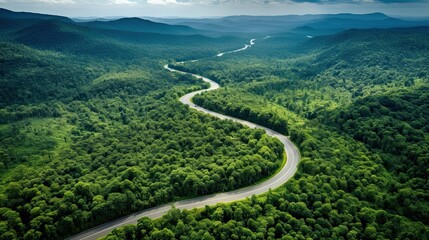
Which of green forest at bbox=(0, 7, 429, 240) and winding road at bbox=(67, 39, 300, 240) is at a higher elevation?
green forest at bbox=(0, 7, 429, 240)

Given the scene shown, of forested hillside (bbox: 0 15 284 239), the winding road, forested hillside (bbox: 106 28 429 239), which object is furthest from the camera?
forested hillside (bbox: 0 15 284 239)

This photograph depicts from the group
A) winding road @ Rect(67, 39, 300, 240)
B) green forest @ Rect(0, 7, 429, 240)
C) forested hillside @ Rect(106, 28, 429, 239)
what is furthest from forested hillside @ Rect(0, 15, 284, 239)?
forested hillside @ Rect(106, 28, 429, 239)

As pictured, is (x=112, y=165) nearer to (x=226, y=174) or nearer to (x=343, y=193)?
(x=226, y=174)

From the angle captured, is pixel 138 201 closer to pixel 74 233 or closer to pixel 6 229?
pixel 74 233

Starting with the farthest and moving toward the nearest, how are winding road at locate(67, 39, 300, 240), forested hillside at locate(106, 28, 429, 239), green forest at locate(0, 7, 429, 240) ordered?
winding road at locate(67, 39, 300, 240)
green forest at locate(0, 7, 429, 240)
forested hillside at locate(106, 28, 429, 239)

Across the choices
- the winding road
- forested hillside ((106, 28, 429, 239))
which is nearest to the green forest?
forested hillside ((106, 28, 429, 239))

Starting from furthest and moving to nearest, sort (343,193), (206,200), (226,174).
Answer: (226,174) → (206,200) → (343,193)

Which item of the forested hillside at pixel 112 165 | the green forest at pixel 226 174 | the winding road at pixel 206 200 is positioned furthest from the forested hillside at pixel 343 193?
the forested hillside at pixel 112 165

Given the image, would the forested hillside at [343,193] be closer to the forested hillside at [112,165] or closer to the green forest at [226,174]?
the green forest at [226,174]

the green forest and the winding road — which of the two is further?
the winding road

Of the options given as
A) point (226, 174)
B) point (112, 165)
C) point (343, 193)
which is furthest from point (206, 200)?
point (343, 193)

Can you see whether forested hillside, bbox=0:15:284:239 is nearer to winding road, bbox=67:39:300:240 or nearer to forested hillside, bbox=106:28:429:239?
winding road, bbox=67:39:300:240
